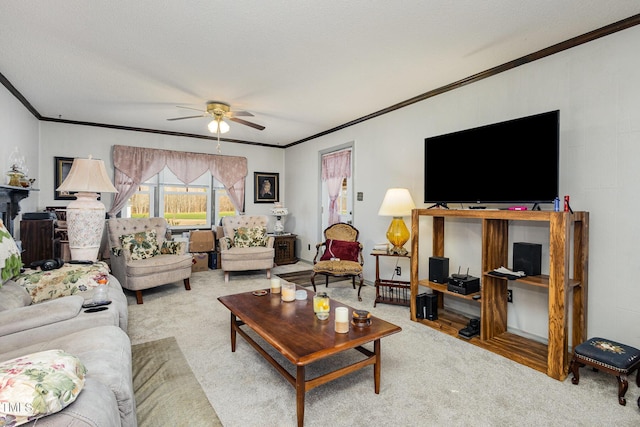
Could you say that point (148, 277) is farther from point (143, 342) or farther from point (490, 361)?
point (490, 361)

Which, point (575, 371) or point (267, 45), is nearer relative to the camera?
point (575, 371)

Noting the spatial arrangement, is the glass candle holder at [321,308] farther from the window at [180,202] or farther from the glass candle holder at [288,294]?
the window at [180,202]

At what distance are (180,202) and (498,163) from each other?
5.30 meters

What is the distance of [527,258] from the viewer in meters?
2.59

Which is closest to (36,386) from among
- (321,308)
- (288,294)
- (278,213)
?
(321,308)

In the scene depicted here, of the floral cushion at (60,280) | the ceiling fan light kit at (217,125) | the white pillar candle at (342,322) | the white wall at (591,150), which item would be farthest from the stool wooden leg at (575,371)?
the ceiling fan light kit at (217,125)

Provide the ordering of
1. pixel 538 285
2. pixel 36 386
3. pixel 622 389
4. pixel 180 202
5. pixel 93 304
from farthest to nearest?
1. pixel 180 202
2. pixel 538 285
3. pixel 93 304
4. pixel 622 389
5. pixel 36 386

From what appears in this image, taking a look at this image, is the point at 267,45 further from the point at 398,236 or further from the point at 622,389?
the point at 622,389

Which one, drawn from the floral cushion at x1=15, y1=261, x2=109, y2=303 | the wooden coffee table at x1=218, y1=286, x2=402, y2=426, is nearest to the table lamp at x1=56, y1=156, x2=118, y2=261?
the floral cushion at x1=15, y1=261, x2=109, y2=303

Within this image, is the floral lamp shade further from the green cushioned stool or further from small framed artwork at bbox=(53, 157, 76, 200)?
the green cushioned stool

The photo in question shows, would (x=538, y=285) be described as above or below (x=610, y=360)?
above

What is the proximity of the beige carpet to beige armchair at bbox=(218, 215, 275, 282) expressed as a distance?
1.81 meters

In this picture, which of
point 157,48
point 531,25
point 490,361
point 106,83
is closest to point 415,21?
point 531,25

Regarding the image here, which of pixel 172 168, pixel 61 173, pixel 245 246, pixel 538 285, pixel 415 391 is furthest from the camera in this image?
pixel 172 168
